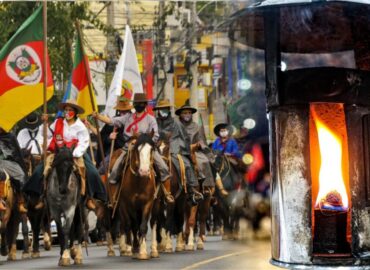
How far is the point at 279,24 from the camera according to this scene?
29.9 ft

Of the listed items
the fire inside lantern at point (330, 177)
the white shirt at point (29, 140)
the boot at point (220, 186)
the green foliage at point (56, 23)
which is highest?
the green foliage at point (56, 23)

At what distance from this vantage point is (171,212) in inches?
744

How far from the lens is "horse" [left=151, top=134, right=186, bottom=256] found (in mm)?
18297

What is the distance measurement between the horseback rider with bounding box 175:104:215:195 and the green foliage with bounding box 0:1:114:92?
8106mm

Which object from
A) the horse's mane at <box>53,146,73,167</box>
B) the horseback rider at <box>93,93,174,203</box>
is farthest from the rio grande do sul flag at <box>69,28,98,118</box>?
the horse's mane at <box>53,146,73,167</box>

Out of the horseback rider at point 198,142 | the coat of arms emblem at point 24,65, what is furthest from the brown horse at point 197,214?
the coat of arms emblem at point 24,65

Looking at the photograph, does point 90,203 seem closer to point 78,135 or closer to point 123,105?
point 78,135

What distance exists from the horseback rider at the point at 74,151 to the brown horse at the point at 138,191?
462 mm

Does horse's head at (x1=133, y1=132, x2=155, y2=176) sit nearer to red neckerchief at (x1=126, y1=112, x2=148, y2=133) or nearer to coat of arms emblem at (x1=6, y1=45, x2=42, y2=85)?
red neckerchief at (x1=126, y1=112, x2=148, y2=133)

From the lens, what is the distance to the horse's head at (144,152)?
52.2ft

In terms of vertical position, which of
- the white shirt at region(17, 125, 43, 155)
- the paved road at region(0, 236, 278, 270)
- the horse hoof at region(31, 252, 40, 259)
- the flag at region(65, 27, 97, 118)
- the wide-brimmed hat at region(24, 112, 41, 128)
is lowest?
the paved road at region(0, 236, 278, 270)

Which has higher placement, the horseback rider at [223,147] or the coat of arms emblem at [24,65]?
the coat of arms emblem at [24,65]

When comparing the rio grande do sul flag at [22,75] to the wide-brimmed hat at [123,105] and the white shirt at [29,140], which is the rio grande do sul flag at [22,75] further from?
the white shirt at [29,140]

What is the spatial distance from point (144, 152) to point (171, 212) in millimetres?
3205
